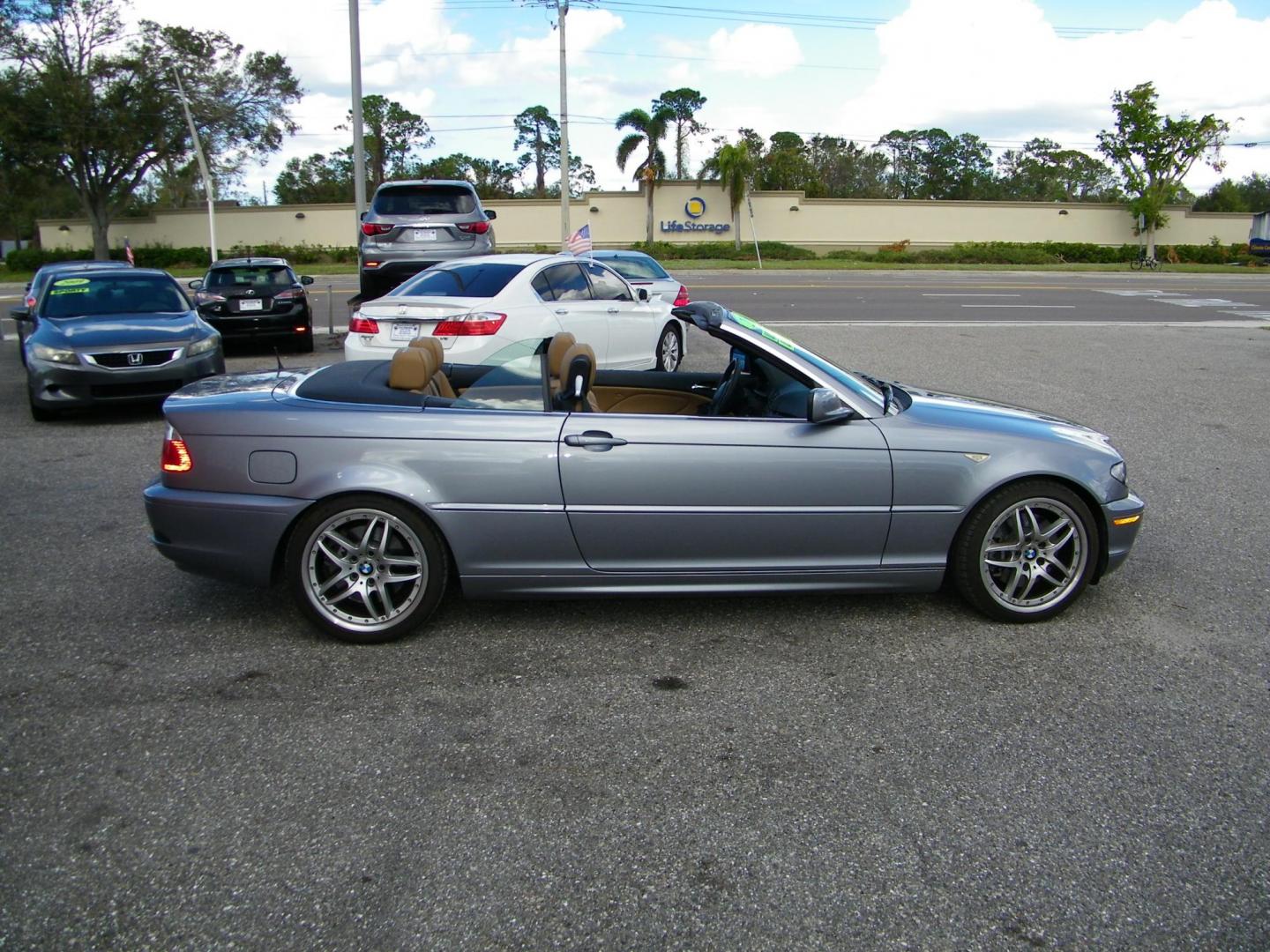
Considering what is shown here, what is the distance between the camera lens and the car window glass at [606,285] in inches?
419

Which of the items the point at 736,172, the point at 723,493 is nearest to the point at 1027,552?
the point at 723,493

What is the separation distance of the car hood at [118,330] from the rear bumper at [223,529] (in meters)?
5.80

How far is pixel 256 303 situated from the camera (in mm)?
13992

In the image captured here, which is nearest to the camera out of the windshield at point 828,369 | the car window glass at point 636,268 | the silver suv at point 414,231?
the windshield at point 828,369

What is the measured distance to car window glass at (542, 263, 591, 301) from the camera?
10.1 m

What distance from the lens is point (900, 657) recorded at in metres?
4.41

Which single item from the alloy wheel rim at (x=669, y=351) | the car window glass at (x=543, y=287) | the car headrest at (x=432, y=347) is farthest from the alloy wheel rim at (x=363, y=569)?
the alloy wheel rim at (x=669, y=351)

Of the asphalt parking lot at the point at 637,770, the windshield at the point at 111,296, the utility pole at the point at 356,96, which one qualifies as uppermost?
the utility pole at the point at 356,96

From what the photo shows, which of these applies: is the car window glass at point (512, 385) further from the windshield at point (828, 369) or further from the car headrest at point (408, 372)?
the windshield at point (828, 369)

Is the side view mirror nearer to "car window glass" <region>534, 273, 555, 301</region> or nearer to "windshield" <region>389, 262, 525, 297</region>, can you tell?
"windshield" <region>389, 262, 525, 297</region>

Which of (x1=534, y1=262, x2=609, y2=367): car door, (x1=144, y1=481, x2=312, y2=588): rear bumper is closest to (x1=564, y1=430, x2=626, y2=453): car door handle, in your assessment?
(x1=144, y1=481, x2=312, y2=588): rear bumper

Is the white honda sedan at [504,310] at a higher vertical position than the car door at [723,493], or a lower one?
higher

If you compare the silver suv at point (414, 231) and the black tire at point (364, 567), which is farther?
the silver suv at point (414, 231)

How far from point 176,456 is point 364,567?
3.19ft
